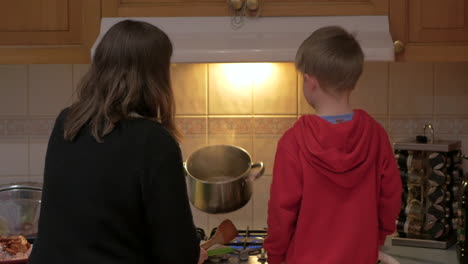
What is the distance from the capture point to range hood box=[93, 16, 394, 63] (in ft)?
5.94

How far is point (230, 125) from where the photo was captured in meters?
2.30

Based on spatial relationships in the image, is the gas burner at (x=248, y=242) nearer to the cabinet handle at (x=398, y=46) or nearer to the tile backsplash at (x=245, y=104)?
the tile backsplash at (x=245, y=104)

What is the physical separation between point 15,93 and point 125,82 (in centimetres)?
116

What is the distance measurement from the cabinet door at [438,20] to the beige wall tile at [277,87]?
1.51 feet

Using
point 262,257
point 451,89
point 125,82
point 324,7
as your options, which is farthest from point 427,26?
point 125,82

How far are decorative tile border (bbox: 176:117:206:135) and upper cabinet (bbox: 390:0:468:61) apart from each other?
Answer: 0.68m

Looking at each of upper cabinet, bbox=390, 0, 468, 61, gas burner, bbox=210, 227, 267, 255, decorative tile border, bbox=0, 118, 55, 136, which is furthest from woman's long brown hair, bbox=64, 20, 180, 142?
decorative tile border, bbox=0, 118, 55, 136

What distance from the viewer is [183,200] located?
4.13ft

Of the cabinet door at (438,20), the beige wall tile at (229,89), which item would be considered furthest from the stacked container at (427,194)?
the beige wall tile at (229,89)

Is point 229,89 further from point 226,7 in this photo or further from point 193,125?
point 226,7

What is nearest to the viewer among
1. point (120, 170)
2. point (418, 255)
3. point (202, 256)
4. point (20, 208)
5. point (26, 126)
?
point (120, 170)

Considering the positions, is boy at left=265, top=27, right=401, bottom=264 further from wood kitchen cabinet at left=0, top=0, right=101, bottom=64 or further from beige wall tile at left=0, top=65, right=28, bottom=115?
beige wall tile at left=0, top=65, right=28, bottom=115

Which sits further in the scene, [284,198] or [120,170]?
[284,198]

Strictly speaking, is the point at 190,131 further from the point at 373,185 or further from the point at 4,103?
the point at 373,185
